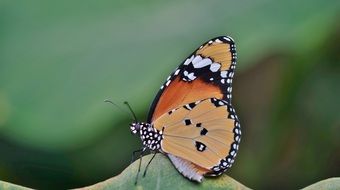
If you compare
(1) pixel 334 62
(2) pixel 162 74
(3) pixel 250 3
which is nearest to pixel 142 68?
(2) pixel 162 74

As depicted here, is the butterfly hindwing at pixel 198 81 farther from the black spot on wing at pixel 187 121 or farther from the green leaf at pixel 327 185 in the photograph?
the green leaf at pixel 327 185

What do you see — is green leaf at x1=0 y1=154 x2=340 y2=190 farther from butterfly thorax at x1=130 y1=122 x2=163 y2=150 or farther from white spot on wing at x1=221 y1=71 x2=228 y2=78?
white spot on wing at x1=221 y1=71 x2=228 y2=78

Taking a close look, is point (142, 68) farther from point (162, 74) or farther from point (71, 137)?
point (71, 137)

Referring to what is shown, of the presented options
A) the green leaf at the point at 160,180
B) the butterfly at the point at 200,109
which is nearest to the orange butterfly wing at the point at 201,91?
the butterfly at the point at 200,109

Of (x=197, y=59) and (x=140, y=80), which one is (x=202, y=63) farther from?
(x=140, y=80)

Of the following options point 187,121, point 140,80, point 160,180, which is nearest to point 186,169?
point 160,180

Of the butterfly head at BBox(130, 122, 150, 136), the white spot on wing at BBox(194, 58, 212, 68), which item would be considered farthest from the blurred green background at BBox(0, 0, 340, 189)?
the white spot on wing at BBox(194, 58, 212, 68)
